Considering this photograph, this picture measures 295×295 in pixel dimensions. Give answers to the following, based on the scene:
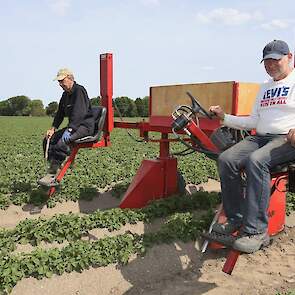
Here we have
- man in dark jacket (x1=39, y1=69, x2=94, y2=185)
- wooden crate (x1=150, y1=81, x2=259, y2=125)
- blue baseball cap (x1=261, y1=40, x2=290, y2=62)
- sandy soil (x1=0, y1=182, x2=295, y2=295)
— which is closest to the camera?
Answer: blue baseball cap (x1=261, y1=40, x2=290, y2=62)

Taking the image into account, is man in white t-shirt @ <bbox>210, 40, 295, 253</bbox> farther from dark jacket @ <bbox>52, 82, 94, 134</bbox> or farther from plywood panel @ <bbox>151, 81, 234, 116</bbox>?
dark jacket @ <bbox>52, 82, 94, 134</bbox>

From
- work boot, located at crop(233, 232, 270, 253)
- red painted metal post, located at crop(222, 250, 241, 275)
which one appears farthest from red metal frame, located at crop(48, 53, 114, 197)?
work boot, located at crop(233, 232, 270, 253)

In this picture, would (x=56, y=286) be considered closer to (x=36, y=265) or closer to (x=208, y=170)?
(x=36, y=265)

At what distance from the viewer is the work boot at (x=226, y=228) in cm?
362

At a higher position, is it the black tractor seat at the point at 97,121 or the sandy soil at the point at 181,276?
the black tractor seat at the point at 97,121

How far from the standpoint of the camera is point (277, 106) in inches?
143

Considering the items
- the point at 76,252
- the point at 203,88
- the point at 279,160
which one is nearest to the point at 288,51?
the point at 279,160

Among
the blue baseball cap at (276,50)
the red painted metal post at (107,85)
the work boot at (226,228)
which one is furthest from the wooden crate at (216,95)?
the work boot at (226,228)

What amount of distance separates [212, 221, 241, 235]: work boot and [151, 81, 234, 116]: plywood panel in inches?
61.6

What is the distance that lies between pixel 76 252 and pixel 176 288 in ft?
3.46

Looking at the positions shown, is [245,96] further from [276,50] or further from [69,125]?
[69,125]

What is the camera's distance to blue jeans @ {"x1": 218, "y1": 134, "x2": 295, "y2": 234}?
3371mm

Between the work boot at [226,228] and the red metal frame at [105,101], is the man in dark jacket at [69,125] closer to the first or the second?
the red metal frame at [105,101]

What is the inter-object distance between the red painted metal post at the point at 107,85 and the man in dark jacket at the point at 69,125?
0.29 meters
